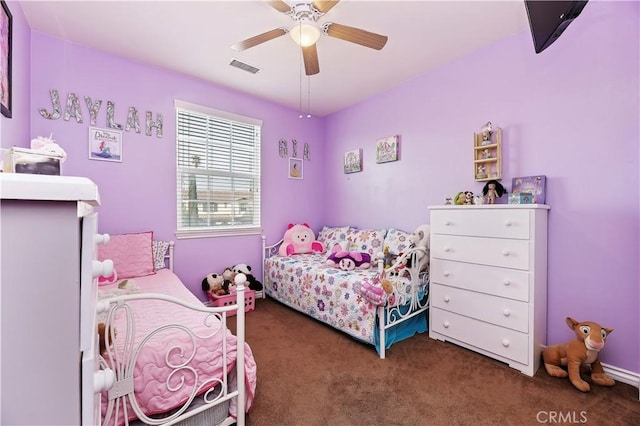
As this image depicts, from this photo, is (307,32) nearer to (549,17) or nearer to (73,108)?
(549,17)

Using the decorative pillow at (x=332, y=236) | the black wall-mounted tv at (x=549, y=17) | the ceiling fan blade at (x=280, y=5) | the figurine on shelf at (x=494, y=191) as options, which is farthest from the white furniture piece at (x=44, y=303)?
the decorative pillow at (x=332, y=236)

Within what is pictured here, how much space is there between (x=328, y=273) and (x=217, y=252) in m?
1.39

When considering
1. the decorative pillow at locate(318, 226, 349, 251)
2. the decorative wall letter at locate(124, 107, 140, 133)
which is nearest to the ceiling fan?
the decorative wall letter at locate(124, 107, 140, 133)

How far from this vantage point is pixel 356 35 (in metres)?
1.86

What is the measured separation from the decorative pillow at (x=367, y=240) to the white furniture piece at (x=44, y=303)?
280cm

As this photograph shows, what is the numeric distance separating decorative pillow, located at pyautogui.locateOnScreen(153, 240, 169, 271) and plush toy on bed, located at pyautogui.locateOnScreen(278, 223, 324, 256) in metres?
1.29

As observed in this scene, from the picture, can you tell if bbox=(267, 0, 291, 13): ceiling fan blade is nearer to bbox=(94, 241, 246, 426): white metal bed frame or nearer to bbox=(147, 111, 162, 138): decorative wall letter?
bbox=(94, 241, 246, 426): white metal bed frame

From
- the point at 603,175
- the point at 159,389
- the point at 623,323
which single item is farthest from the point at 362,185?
the point at 159,389

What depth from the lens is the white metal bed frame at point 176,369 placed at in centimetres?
112

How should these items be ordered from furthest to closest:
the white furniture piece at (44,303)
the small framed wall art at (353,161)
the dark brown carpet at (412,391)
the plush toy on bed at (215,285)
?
the small framed wall art at (353,161) → the plush toy on bed at (215,285) → the dark brown carpet at (412,391) → the white furniture piece at (44,303)

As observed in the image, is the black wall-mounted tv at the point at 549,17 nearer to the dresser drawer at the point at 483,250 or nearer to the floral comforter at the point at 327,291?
the dresser drawer at the point at 483,250

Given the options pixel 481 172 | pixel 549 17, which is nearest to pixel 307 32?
pixel 549 17

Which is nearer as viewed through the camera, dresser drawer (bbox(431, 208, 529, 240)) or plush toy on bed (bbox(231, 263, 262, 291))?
dresser drawer (bbox(431, 208, 529, 240))

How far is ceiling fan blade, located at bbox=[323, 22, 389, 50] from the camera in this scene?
1810 millimetres
